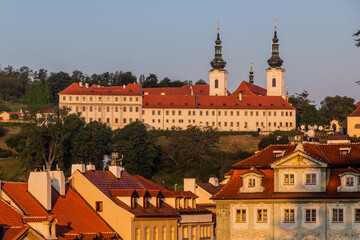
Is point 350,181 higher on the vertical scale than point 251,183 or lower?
higher

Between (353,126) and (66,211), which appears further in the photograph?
(353,126)

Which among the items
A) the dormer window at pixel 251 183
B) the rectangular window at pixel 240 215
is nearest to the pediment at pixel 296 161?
the dormer window at pixel 251 183

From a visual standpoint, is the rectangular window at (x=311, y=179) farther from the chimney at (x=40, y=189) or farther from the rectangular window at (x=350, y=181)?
the chimney at (x=40, y=189)

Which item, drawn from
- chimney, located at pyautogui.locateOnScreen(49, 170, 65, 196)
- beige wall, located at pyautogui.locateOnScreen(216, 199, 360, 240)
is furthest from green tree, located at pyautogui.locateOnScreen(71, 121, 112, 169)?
beige wall, located at pyautogui.locateOnScreen(216, 199, 360, 240)

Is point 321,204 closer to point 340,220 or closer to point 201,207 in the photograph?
point 340,220

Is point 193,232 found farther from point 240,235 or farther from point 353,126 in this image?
point 353,126

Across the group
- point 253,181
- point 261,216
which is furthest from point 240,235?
point 253,181

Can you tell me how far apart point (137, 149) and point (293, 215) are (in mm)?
105930

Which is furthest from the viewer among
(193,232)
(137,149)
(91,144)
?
(91,144)

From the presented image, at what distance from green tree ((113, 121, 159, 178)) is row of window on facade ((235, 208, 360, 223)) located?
93.9 meters

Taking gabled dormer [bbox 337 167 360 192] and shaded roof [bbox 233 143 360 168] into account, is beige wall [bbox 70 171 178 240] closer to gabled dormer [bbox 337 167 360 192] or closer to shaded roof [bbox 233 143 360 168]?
shaded roof [bbox 233 143 360 168]

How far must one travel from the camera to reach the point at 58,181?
58.5 m

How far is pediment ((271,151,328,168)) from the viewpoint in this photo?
5778 cm

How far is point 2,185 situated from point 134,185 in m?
13.3
